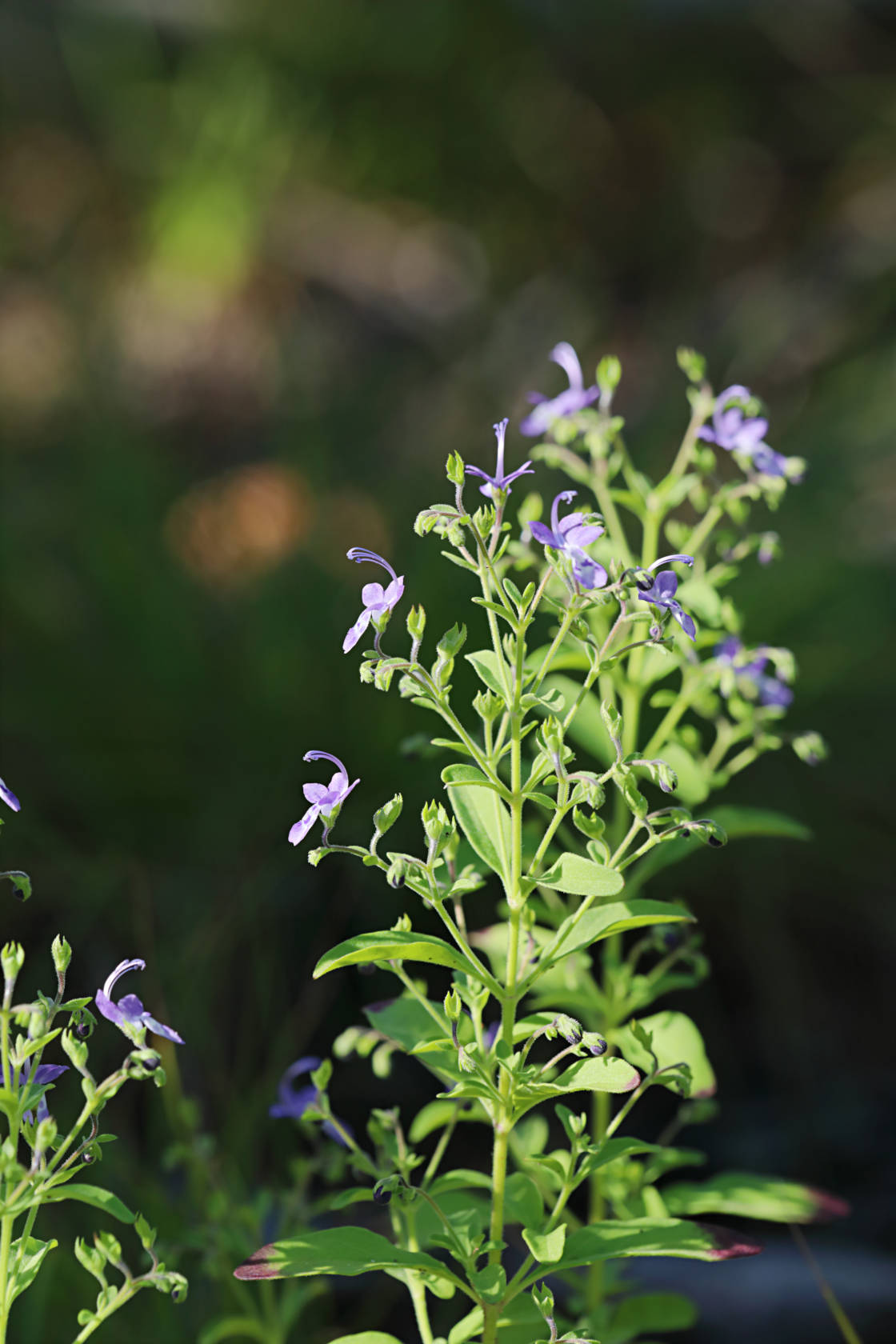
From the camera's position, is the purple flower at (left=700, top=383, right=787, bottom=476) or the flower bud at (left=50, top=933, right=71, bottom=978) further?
the purple flower at (left=700, top=383, right=787, bottom=476)

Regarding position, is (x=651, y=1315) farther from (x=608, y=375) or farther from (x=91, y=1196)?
(x=608, y=375)

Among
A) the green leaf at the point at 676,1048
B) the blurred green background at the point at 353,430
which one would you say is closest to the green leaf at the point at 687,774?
the green leaf at the point at 676,1048

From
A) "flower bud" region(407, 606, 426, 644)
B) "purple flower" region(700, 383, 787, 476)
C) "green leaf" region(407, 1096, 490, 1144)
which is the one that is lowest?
"green leaf" region(407, 1096, 490, 1144)

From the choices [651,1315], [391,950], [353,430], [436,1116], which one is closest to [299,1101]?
[436,1116]

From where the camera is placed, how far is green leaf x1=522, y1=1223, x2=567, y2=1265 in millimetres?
590

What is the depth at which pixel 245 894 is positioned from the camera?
1.42 meters

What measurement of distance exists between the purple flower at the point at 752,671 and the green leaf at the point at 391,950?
30 centimetres

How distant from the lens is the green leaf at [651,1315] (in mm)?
772

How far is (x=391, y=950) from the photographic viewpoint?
56 centimetres

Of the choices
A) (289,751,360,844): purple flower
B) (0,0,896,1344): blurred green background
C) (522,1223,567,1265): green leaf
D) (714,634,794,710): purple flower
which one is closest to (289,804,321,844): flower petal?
(289,751,360,844): purple flower

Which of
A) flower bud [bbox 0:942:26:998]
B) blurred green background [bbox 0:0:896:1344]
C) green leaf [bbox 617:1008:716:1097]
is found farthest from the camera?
blurred green background [bbox 0:0:896:1344]

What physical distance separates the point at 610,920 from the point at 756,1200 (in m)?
0.25

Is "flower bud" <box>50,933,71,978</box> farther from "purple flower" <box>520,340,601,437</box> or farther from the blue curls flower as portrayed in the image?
"purple flower" <box>520,340,601,437</box>

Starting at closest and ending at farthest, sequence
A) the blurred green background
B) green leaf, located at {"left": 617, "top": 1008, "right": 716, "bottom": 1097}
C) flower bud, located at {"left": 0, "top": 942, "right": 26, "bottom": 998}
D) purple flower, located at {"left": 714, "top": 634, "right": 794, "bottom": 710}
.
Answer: flower bud, located at {"left": 0, "top": 942, "right": 26, "bottom": 998}, green leaf, located at {"left": 617, "top": 1008, "right": 716, "bottom": 1097}, purple flower, located at {"left": 714, "top": 634, "right": 794, "bottom": 710}, the blurred green background
